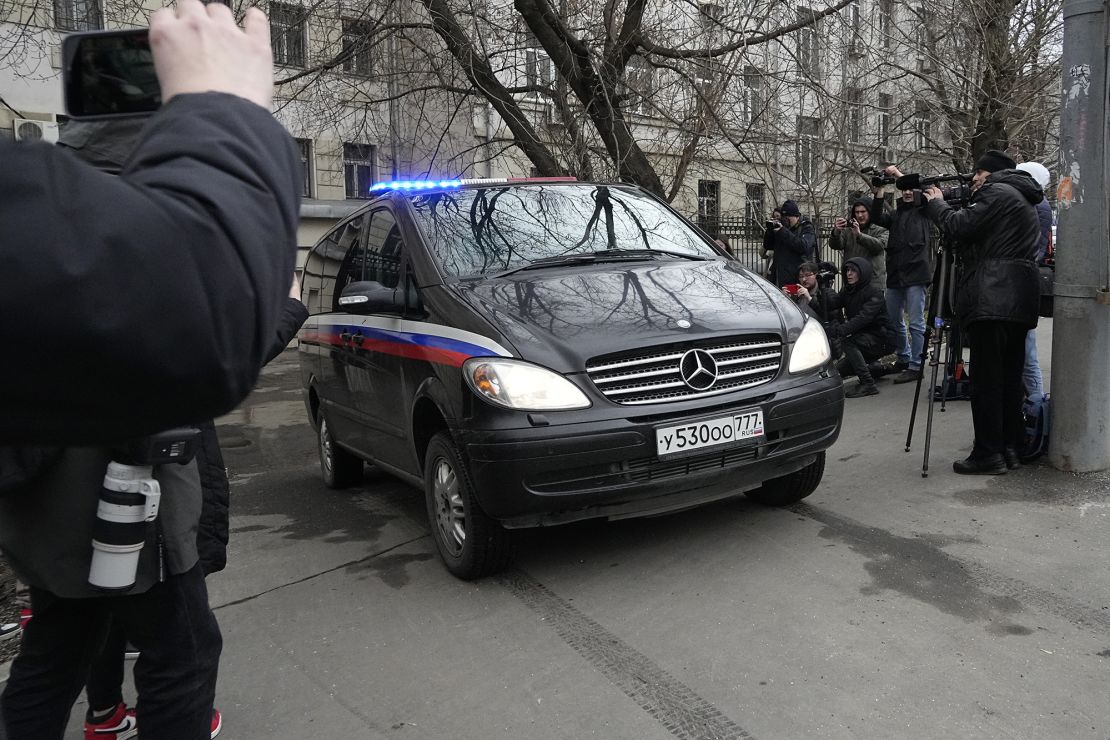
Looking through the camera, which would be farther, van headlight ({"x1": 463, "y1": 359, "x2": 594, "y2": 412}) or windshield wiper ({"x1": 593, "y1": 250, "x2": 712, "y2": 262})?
Answer: windshield wiper ({"x1": 593, "y1": 250, "x2": 712, "y2": 262})

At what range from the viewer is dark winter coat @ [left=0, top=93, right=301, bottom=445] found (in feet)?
2.59

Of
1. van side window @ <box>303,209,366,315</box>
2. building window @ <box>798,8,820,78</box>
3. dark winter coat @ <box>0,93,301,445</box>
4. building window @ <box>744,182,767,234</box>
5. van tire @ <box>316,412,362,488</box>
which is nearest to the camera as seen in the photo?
dark winter coat @ <box>0,93,301,445</box>

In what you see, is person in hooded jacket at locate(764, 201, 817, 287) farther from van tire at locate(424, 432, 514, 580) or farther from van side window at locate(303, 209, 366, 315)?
van tire at locate(424, 432, 514, 580)

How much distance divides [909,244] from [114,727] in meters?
7.73

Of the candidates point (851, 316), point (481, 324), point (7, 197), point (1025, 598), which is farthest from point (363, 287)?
point (851, 316)

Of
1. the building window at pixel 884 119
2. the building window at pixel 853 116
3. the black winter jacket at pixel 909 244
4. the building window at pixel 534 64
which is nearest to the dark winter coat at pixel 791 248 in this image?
the black winter jacket at pixel 909 244

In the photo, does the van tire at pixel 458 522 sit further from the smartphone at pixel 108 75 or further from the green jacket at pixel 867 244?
the green jacket at pixel 867 244

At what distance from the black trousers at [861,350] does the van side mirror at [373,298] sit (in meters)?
4.94

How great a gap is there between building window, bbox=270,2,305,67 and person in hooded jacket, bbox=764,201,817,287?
574 cm

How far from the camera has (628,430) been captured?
3.72 metres

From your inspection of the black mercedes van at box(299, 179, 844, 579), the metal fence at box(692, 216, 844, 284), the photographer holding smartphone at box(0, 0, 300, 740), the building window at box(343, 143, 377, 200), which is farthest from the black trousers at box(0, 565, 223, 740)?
the building window at box(343, 143, 377, 200)

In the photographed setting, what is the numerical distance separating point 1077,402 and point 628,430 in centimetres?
291

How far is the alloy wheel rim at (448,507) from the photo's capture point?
161 inches

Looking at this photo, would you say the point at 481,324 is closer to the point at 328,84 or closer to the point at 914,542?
the point at 914,542
